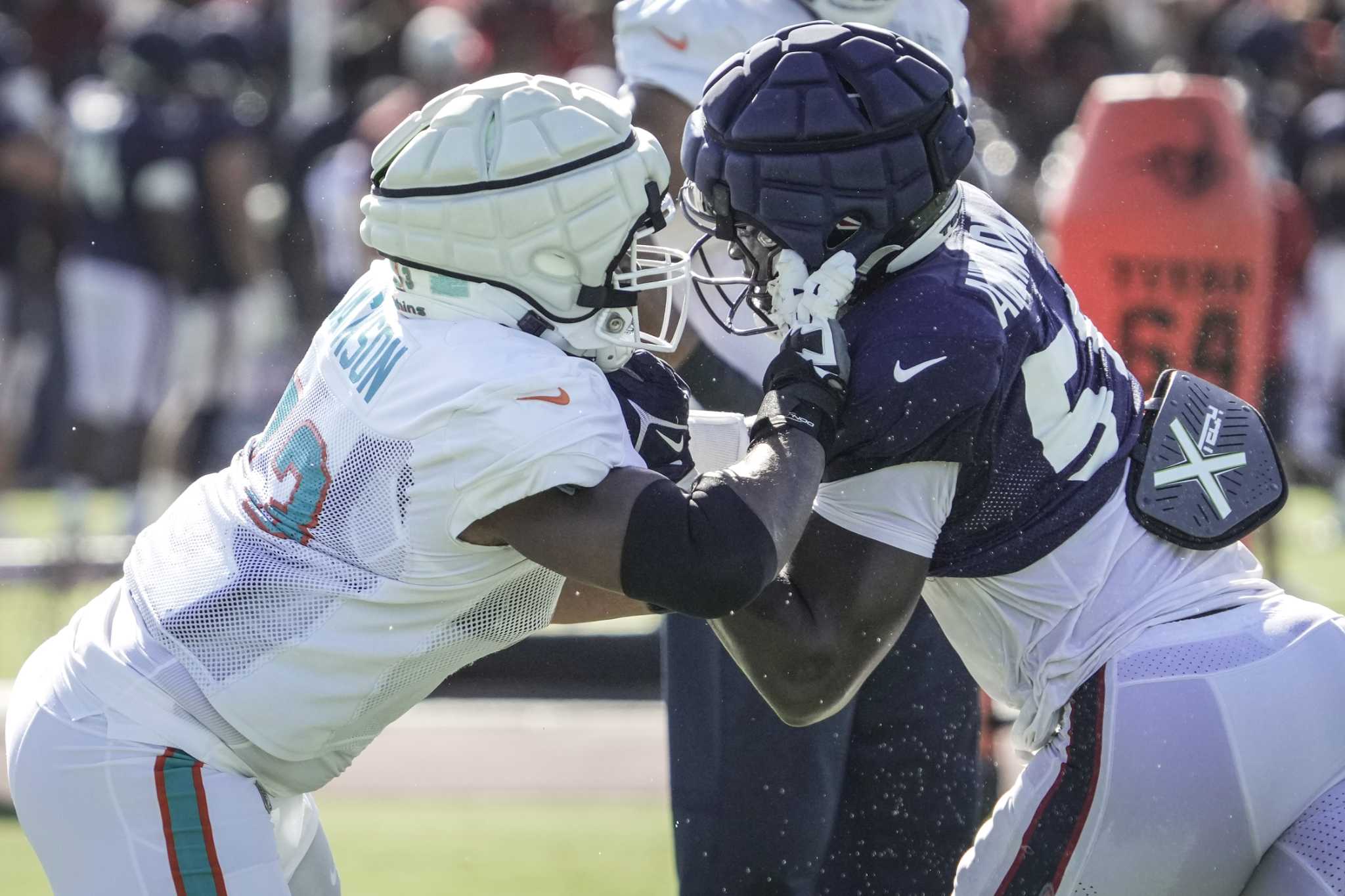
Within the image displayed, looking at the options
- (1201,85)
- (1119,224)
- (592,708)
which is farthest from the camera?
(592,708)

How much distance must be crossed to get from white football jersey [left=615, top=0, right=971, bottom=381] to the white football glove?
0.79 meters

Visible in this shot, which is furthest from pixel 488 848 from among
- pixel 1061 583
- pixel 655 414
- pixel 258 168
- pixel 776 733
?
pixel 258 168

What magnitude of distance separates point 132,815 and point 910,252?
135 centimetres

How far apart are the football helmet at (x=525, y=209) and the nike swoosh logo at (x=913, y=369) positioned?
403mm

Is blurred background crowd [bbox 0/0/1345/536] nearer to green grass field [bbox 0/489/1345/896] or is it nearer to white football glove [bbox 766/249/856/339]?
green grass field [bbox 0/489/1345/896]

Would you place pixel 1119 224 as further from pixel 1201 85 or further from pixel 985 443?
pixel 985 443

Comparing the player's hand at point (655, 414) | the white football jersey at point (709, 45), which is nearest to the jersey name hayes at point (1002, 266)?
the player's hand at point (655, 414)

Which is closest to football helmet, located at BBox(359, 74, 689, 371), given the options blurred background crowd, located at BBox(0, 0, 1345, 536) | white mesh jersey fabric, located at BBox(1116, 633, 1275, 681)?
white mesh jersey fabric, located at BBox(1116, 633, 1275, 681)

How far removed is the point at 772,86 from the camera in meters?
2.54

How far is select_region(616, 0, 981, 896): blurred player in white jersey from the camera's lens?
3285 mm

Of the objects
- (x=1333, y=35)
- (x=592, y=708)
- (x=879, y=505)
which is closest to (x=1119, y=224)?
(x=592, y=708)

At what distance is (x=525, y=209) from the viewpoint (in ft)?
8.13

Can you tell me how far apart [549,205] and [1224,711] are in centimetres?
116

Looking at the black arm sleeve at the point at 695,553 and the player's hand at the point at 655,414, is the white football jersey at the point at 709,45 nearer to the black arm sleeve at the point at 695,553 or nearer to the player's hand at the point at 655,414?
the player's hand at the point at 655,414
